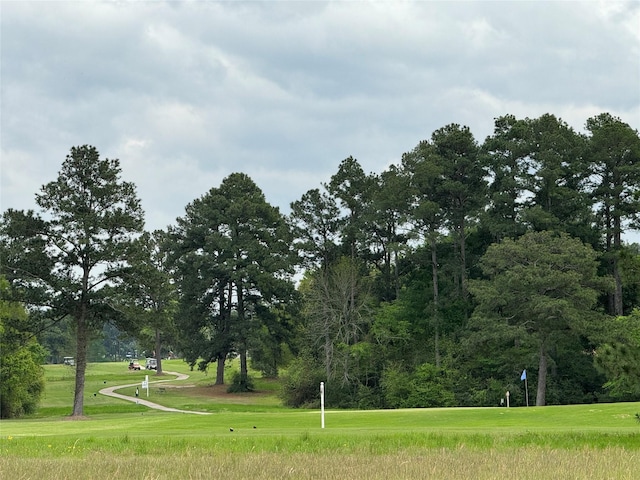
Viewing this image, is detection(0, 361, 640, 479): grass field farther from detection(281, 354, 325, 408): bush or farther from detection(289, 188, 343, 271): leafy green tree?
detection(289, 188, 343, 271): leafy green tree

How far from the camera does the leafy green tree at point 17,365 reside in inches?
1610

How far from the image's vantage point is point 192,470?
1141cm

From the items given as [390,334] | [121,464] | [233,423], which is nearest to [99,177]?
[233,423]

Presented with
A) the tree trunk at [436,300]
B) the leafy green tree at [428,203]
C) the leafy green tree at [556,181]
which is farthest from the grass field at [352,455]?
the leafy green tree at [428,203]

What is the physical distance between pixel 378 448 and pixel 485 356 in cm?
3811

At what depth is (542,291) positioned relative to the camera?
46344 mm

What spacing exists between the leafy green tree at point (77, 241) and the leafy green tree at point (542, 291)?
2342 cm

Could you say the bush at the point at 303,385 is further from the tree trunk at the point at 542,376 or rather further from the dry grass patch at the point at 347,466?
the dry grass patch at the point at 347,466

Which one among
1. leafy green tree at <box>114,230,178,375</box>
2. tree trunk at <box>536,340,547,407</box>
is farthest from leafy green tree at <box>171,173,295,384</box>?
tree trunk at <box>536,340,547,407</box>

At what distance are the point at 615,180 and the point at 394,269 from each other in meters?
19.4

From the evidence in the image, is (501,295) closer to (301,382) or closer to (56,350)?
(301,382)

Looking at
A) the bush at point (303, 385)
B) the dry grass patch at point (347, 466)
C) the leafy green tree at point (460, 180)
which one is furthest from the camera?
the leafy green tree at point (460, 180)

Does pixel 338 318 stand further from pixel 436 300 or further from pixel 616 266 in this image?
pixel 616 266

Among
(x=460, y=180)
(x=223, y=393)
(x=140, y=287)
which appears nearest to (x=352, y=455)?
(x=140, y=287)
